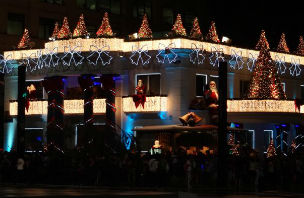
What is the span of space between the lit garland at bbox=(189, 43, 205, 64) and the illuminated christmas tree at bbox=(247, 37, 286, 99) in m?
3.39

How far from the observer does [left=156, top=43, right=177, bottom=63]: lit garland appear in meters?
51.8

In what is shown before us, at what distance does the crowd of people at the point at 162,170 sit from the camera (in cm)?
4156

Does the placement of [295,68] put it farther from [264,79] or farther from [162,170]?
[162,170]

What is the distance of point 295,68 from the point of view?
A: 5956 centimetres

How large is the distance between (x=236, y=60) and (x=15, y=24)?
2545cm

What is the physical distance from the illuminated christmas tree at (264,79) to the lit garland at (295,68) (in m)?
5.92

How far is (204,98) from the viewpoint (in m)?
52.5

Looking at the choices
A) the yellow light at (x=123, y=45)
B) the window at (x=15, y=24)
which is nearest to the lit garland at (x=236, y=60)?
the yellow light at (x=123, y=45)

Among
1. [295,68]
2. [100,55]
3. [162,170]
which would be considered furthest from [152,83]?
[162,170]

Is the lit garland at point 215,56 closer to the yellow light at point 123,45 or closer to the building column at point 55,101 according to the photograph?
the yellow light at point 123,45

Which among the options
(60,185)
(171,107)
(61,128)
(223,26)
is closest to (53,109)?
(61,128)

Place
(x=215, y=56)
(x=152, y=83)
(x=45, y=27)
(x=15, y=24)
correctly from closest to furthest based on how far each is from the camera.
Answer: (x=152, y=83)
(x=215, y=56)
(x=15, y=24)
(x=45, y=27)

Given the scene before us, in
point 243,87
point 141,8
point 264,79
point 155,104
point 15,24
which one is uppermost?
point 141,8

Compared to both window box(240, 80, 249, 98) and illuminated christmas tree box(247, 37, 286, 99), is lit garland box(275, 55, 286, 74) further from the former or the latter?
illuminated christmas tree box(247, 37, 286, 99)
